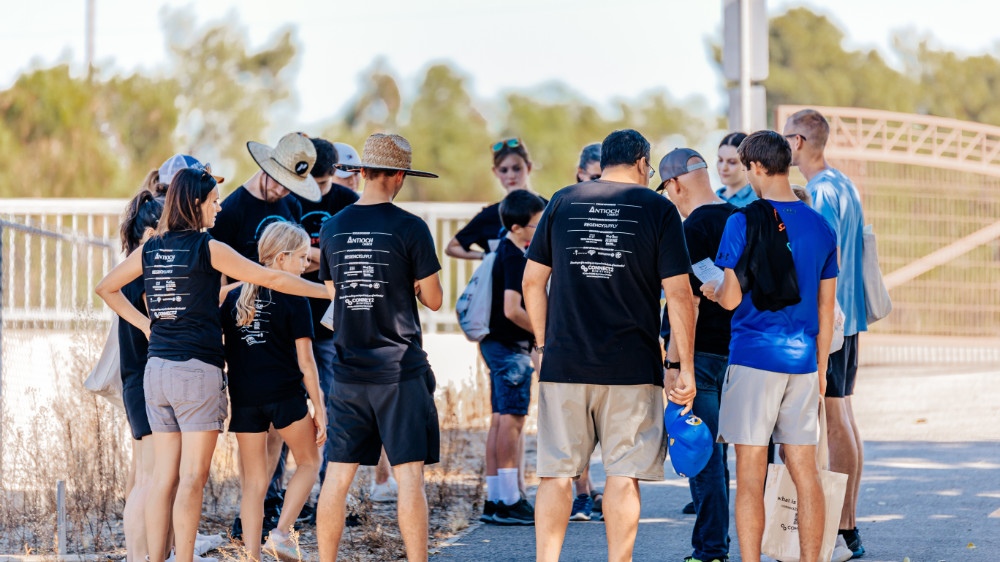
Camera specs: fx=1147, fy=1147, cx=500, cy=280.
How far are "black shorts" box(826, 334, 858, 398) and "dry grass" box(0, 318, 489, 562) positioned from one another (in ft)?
7.75

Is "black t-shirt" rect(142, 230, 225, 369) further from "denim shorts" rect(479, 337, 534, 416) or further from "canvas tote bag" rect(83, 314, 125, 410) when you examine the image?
"denim shorts" rect(479, 337, 534, 416)

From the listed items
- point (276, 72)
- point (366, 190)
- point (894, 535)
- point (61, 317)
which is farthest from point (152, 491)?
point (276, 72)

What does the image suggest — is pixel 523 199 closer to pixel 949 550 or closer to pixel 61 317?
pixel 949 550

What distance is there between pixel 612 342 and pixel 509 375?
2109 millimetres

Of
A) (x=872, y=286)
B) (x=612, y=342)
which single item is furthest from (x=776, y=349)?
(x=872, y=286)

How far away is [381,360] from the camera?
5109 millimetres

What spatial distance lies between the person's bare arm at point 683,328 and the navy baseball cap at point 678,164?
2.48 ft

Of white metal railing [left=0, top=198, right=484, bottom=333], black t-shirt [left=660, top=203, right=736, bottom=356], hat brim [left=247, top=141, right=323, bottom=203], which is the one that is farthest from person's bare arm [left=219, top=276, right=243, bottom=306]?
white metal railing [left=0, top=198, right=484, bottom=333]

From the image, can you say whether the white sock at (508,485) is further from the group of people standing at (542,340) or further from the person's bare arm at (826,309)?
the person's bare arm at (826,309)

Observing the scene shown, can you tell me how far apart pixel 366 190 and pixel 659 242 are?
4.52 feet

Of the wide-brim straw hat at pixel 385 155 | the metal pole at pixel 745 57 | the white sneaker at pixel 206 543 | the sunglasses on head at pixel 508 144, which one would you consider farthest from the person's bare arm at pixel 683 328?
the metal pole at pixel 745 57

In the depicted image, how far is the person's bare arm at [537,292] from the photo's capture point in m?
5.11

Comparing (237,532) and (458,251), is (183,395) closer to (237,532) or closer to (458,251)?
(237,532)

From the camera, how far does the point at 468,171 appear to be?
179ft
